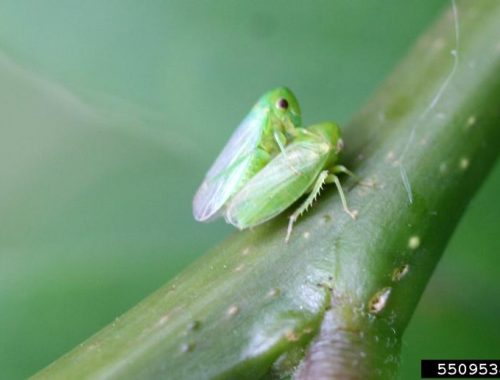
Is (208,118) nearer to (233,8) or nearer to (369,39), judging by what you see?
(233,8)

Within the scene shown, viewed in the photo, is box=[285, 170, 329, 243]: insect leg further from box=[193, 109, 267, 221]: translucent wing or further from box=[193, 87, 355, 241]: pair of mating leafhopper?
box=[193, 109, 267, 221]: translucent wing

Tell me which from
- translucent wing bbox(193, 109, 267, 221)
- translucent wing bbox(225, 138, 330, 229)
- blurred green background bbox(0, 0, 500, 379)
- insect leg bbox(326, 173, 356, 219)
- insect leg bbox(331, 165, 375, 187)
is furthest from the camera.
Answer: blurred green background bbox(0, 0, 500, 379)

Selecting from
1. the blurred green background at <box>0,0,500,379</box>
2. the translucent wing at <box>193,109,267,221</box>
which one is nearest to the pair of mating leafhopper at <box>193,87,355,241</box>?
the translucent wing at <box>193,109,267,221</box>

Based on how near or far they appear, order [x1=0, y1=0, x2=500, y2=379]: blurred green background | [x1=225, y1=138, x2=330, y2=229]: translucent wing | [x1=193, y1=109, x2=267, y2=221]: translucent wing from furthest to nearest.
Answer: [x1=0, y1=0, x2=500, y2=379]: blurred green background → [x1=193, y1=109, x2=267, y2=221]: translucent wing → [x1=225, y1=138, x2=330, y2=229]: translucent wing

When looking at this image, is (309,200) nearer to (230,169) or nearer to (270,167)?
(270,167)

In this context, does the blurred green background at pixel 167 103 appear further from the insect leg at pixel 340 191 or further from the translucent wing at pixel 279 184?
the insect leg at pixel 340 191

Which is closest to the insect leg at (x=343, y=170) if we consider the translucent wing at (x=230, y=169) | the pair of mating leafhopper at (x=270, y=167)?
the pair of mating leafhopper at (x=270, y=167)
